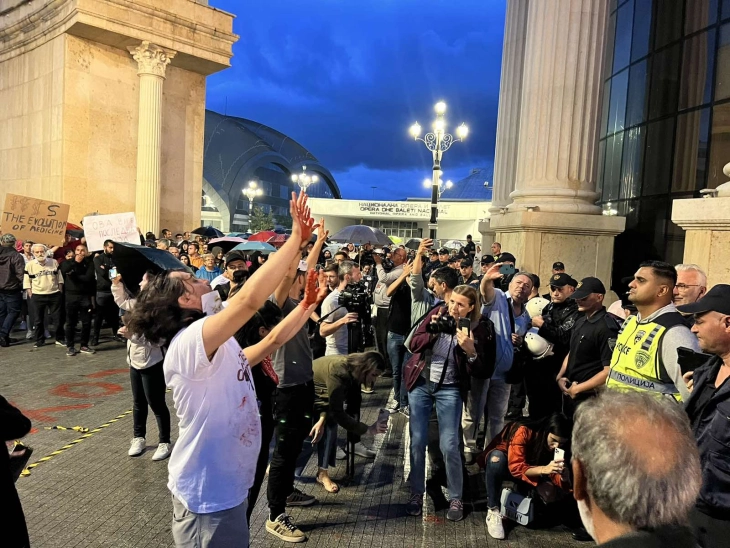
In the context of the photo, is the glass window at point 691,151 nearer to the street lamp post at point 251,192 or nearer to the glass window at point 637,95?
the glass window at point 637,95

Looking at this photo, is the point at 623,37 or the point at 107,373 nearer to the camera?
the point at 107,373

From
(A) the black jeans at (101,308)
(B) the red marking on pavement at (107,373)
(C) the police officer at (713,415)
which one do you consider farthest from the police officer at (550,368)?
(A) the black jeans at (101,308)

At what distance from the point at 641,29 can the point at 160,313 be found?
16.7 metres

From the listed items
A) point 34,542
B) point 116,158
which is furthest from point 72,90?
point 34,542

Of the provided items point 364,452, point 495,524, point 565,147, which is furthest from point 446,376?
point 565,147

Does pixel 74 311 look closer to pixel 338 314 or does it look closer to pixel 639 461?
pixel 338 314

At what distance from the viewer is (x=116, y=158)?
1845 centimetres

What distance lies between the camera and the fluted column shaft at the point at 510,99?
13.6 meters

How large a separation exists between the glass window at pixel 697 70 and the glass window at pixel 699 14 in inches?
9.2

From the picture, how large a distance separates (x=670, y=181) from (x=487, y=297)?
1069 centimetres

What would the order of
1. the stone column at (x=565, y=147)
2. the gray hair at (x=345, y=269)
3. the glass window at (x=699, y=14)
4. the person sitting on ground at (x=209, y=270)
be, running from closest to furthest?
the gray hair at (x=345, y=269)
the person sitting on ground at (x=209, y=270)
the stone column at (x=565, y=147)
the glass window at (x=699, y=14)

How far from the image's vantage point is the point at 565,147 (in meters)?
9.86

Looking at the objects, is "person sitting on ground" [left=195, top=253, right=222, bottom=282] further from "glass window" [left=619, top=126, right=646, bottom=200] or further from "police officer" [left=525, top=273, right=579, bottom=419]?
"glass window" [left=619, top=126, right=646, bottom=200]

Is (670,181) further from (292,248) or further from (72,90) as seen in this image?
(72,90)
